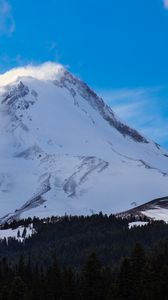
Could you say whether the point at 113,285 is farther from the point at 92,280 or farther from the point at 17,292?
the point at 17,292

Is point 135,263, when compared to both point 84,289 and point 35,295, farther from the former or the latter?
point 35,295

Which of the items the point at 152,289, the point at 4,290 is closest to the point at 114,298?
the point at 152,289

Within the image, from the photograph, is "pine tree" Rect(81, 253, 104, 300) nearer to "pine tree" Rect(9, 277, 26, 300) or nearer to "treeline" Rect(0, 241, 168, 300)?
"treeline" Rect(0, 241, 168, 300)

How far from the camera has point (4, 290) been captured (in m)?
99.1

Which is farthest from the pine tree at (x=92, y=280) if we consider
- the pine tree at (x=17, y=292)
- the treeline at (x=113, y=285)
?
the pine tree at (x=17, y=292)

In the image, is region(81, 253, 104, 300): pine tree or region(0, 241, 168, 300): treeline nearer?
region(0, 241, 168, 300): treeline

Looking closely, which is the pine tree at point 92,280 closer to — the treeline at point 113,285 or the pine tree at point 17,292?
the treeline at point 113,285

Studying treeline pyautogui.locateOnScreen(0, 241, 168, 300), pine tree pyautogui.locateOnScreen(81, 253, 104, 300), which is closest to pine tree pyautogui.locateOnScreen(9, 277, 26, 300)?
treeline pyautogui.locateOnScreen(0, 241, 168, 300)

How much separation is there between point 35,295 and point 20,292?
10.1 metres

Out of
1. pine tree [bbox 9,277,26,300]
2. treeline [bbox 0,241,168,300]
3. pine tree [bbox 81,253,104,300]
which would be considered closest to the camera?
treeline [bbox 0,241,168,300]

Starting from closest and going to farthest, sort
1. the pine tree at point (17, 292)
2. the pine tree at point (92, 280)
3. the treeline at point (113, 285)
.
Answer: the treeline at point (113, 285) → the pine tree at point (92, 280) → the pine tree at point (17, 292)

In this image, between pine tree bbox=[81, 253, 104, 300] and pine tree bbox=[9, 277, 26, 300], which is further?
pine tree bbox=[9, 277, 26, 300]

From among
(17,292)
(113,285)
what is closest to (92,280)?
(113,285)

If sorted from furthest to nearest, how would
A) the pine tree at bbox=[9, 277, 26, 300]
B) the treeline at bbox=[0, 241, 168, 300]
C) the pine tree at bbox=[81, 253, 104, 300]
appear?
the pine tree at bbox=[9, 277, 26, 300], the pine tree at bbox=[81, 253, 104, 300], the treeline at bbox=[0, 241, 168, 300]
